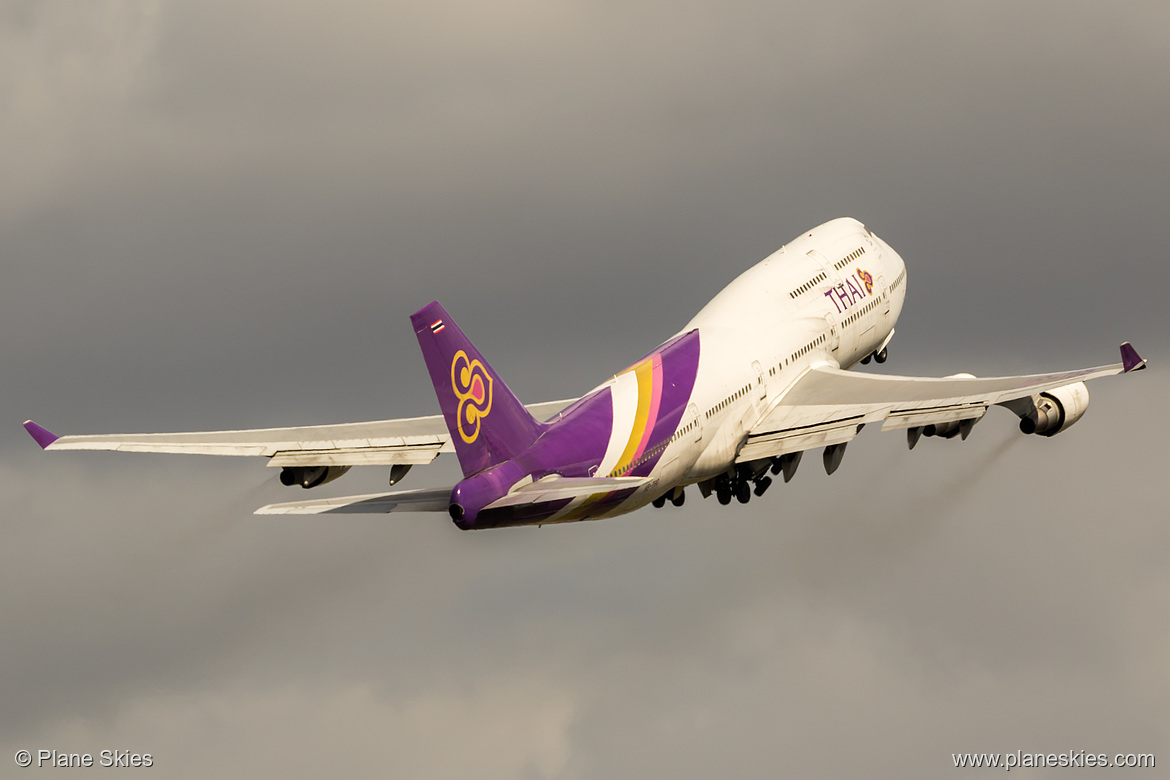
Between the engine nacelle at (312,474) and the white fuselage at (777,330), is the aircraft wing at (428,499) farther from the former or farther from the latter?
the engine nacelle at (312,474)

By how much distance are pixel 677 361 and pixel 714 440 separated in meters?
2.65

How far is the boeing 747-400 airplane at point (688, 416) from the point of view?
5062 cm

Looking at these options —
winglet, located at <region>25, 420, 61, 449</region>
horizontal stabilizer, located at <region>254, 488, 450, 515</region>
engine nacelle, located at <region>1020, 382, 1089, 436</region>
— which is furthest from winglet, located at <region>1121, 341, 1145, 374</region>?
winglet, located at <region>25, 420, 61, 449</region>

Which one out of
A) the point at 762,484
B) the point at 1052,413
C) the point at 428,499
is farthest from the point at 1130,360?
the point at 428,499

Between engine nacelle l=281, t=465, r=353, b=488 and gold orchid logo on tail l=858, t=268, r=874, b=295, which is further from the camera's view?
gold orchid logo on tail l=858, t=268, r=874, b=295

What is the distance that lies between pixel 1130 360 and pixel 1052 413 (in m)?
8.00

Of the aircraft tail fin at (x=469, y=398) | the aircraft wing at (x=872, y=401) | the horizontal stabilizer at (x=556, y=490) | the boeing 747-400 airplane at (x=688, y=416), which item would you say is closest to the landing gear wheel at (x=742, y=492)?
the boeing 747-400 airplane at (x=688, y=416)

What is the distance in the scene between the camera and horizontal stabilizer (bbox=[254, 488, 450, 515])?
158ft

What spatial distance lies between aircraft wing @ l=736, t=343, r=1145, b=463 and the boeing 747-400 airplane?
0.22 feet

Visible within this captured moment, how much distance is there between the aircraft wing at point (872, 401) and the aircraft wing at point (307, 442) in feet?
33.8

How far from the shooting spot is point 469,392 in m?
50.7

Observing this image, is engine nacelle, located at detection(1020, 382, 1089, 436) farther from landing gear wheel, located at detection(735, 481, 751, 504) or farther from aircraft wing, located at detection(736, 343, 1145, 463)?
landing gear wheel, located at detection(735, 481, 751, 504)

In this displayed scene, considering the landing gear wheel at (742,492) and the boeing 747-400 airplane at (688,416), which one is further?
the landing gear wheel at (742,492)

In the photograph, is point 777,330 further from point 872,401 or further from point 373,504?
point 373,504
